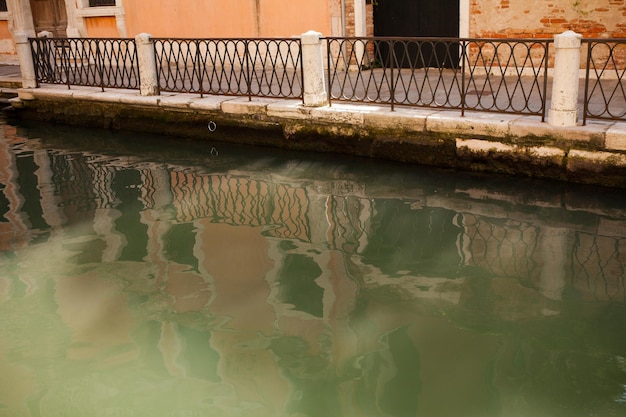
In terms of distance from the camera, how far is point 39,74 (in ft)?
36.2

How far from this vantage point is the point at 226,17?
40.0 feet

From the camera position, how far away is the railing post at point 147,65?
9.42 metres

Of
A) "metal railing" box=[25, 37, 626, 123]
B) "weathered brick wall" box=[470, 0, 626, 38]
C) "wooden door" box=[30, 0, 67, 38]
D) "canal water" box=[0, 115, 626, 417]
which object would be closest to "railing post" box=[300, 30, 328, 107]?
"metal railing" box=[25, 37, 626, 123]

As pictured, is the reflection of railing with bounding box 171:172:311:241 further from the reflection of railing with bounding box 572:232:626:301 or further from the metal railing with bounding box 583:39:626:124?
the metal railing with bounding box 583:39:626:124

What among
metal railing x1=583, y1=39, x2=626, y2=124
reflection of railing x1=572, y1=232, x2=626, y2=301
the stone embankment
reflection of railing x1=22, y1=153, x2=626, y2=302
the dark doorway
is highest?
the dark doorway

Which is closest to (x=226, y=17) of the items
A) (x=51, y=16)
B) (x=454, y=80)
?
(x=51, y=16)

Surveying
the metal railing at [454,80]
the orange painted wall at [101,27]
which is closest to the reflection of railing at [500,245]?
the metal railing at [454,80]

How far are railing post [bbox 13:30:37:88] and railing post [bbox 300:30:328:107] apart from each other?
4.86m

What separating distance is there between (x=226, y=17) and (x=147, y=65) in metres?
3.11

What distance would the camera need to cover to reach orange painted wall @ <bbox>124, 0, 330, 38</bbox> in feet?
37.0

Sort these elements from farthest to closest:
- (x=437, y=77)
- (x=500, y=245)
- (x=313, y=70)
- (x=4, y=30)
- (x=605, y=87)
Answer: (x=4, y=30)
(x=437, y=77)
(x=605, y=87)
(x=313, y=70)
(x=500, y=245)

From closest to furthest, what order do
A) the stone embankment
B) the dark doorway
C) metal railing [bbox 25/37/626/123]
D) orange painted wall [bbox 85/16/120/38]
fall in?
the stone embankment → metal railing [bbox 25/37/626/123] → the dark doorway → orange painted wall [bbox 85/16/120/38]

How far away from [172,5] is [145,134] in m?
3.94

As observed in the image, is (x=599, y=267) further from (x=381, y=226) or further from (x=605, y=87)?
(x=605, y=87)
